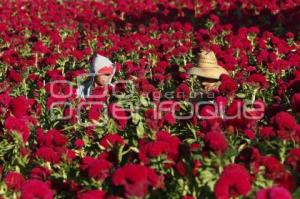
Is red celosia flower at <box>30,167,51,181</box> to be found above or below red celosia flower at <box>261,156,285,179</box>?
below

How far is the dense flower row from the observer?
4.04 meters

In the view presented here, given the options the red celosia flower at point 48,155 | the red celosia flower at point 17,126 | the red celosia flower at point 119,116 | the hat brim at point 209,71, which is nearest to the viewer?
the red celosia flower at point 48,155

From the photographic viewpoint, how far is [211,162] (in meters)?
4.13

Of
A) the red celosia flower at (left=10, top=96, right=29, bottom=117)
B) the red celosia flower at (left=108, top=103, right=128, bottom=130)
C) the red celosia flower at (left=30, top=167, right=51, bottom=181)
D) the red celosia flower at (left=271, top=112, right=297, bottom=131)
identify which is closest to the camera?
the red celosia flower at (left=271, top=112, right=297, bottom=131)

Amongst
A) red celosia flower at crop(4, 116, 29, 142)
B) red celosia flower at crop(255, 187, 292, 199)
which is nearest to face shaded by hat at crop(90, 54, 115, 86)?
red celosia flower at crop(4, 116, 29, 142)

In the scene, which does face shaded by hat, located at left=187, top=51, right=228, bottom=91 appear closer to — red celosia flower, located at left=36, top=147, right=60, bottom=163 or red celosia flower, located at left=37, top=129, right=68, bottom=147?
red celosia flower, located at left=37, top=129, right=68, bottom=147

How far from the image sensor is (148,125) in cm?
512

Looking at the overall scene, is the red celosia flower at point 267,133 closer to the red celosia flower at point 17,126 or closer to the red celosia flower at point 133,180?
the red celosia flower at point 133,180

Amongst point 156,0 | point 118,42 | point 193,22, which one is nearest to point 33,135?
point 118,42

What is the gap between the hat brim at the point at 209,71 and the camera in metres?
7.27

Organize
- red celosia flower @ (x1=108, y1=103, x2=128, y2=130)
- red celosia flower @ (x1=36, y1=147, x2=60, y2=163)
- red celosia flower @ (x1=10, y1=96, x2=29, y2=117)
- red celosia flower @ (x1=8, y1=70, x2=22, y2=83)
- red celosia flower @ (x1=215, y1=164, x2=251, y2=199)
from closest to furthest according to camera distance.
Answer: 1. red celosia flower @ (x1=215, y1=164, x2=251, y2=199)
2. red celosia flower @ (x1=36, y1=147, x2=60, y2=163)
3. red celosia flower @ (x1=108, y1=103, x2=128, y2=130)
4. red celosia flower @ (x1=10, y1=96, x2=29, y2=117)
5. red celosia flower @ (x1=8, y1=70, x2=22, y2=83)

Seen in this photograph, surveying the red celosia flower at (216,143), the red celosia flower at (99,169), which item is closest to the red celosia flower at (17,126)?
the red celosia flower at (99,169)

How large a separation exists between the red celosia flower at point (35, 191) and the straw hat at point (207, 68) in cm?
364

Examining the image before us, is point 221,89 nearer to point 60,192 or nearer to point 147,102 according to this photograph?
point 147,102
